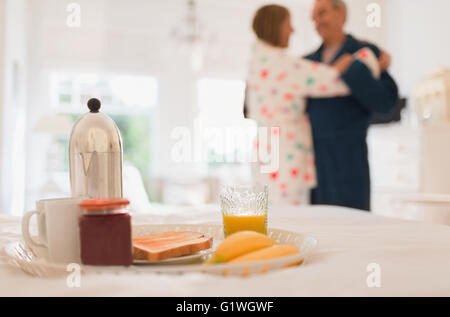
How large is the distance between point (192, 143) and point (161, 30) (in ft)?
4.14

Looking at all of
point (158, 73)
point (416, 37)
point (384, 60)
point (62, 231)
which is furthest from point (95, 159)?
point (416, 37)

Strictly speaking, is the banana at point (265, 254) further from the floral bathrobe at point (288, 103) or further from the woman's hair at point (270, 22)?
the woman's hair at point (270, 22)

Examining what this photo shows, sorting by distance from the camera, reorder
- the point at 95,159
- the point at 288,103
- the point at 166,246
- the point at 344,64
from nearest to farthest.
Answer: the point at 166,246 < the point at 95,159 < the point at 344,64 < the point at 288,103

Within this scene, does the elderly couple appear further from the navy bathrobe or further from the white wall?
the white wall

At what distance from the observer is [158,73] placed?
193 inches

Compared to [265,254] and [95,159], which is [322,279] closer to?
[265,254]

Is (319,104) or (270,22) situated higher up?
(270,22)

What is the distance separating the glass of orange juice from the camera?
2.48ft

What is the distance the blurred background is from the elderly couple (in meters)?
2.02

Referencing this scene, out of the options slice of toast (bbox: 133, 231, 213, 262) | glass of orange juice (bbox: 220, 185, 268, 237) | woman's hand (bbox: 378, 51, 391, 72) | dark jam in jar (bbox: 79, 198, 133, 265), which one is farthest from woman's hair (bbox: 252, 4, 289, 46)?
dark jam in jar (bbox: 79, 198, 133, 265)

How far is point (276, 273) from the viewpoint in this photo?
47 cm

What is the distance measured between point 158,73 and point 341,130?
348cm

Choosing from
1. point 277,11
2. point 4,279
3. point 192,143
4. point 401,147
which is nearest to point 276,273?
point 4,279
